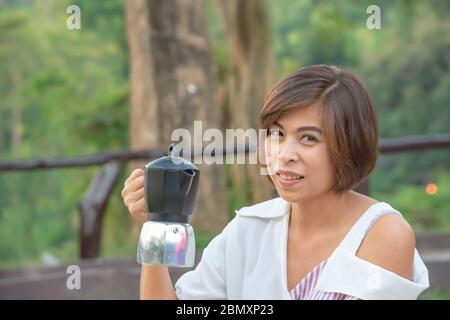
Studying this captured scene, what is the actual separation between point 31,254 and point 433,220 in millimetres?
6202

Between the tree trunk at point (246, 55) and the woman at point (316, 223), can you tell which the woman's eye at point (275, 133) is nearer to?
the woman at point (316, 223)

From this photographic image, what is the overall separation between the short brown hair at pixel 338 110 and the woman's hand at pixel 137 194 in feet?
0.84

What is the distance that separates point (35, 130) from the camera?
1825 cm

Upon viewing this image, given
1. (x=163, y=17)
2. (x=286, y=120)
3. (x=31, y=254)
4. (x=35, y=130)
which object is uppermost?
(x=163, y=17)

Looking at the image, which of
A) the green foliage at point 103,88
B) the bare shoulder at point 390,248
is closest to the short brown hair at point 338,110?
the bare shoulder at point 390,248

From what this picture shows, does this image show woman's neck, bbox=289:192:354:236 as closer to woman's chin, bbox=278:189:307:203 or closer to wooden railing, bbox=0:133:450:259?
woman's chin, bbox=278:189:307:203

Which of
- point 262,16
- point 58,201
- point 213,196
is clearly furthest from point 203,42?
point 58,201

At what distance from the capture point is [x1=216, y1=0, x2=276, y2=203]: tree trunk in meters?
8.41

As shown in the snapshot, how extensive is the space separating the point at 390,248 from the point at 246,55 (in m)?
7.04

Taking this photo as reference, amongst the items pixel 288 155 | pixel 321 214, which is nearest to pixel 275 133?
pixel 288 155

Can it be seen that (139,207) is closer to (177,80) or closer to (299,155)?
(299,155)

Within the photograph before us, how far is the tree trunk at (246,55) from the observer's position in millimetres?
8406

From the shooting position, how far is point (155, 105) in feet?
22.5
